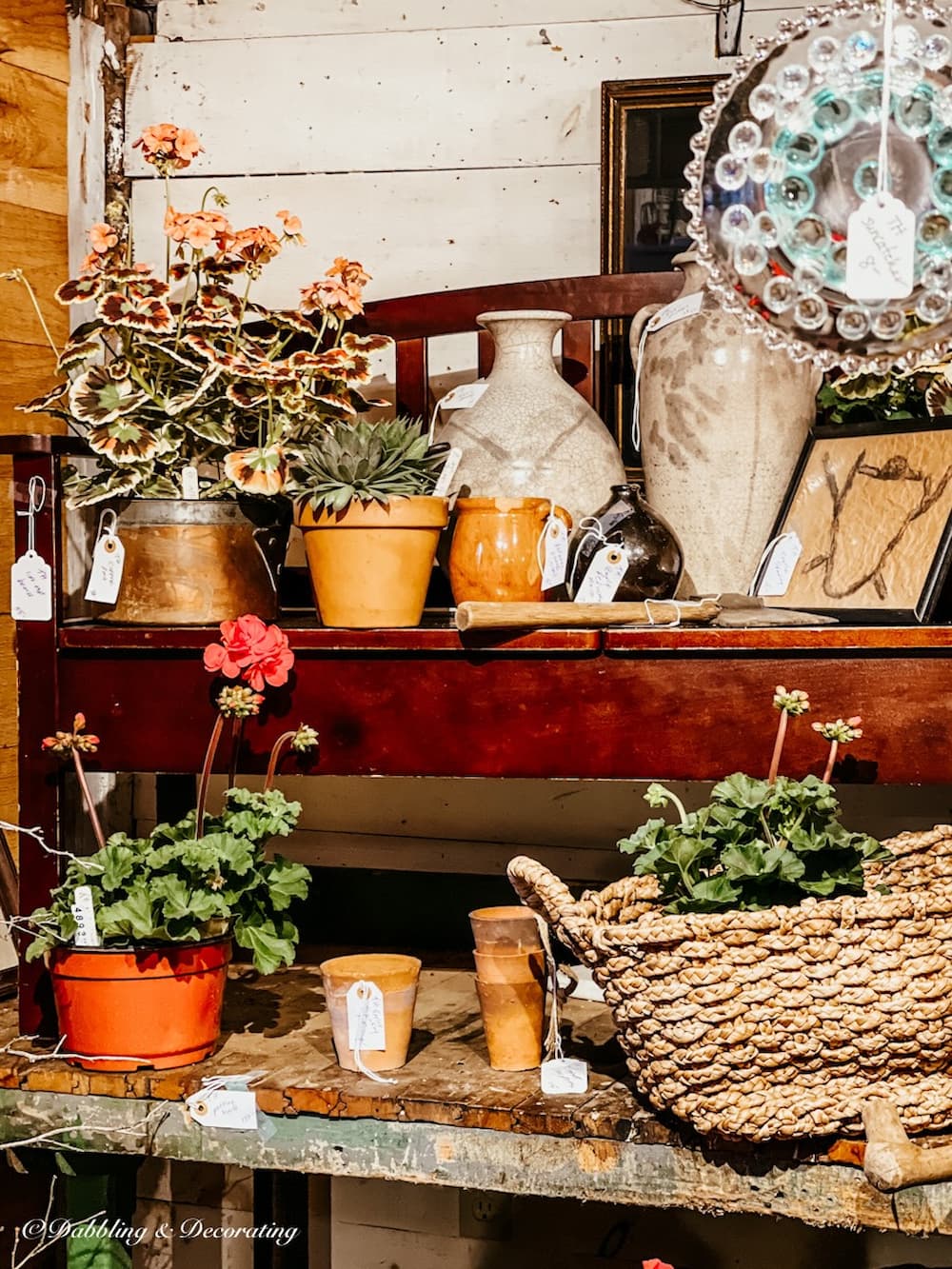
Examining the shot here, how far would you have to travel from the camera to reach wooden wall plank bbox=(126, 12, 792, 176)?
83.7 inches

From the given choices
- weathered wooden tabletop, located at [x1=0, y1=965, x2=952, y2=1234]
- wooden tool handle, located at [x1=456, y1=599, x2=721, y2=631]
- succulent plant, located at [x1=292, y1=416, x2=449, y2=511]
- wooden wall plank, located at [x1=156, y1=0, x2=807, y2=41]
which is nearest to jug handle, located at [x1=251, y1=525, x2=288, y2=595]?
succulent plant, located at [x1=292, y1=416, x2=449, y2=511]

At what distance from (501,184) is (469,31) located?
0.23 m

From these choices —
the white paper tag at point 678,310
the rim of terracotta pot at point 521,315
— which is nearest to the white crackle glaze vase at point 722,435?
the white paper tag at point 678,310

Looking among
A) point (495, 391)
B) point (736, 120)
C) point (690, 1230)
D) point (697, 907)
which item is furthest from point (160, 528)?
point (690, 1230)

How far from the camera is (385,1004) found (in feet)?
5.09

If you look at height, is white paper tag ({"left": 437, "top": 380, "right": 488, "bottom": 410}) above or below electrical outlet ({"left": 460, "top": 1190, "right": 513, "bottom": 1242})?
above

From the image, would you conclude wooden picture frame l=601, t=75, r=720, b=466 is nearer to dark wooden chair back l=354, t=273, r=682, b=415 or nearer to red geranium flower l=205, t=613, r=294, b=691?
dark wooden chair back l=354, t=273, r=682, b=415

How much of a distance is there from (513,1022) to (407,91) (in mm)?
1378

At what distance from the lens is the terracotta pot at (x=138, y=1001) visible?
1547 millimetres

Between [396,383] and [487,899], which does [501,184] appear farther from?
[487,899]

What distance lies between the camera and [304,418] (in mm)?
1818

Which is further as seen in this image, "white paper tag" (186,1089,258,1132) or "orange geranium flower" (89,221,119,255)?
"orange geranium flower" (89,221,119,255)

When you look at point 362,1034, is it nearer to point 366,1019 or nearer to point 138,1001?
point 366,1019

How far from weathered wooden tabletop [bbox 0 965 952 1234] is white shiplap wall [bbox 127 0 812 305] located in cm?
114
